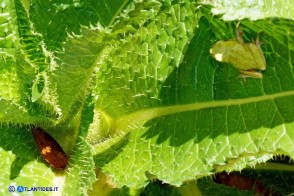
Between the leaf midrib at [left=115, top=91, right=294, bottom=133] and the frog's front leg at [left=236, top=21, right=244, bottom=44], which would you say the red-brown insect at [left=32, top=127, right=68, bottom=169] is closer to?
the leaf midrib at [left=115, top=91, right=294, bottom=133]

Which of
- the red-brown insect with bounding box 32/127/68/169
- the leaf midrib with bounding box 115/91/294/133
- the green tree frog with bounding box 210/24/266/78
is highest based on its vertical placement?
the green tree frog with bounding box 210/24/266/78

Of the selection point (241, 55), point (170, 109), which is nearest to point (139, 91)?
point (170, 109)

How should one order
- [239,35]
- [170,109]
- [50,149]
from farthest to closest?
1. [50,149]
2. [170,109]
3. [239,35]

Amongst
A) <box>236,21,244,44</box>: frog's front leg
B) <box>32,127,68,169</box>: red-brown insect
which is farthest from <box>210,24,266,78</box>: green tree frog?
<box>32,127,68,169</box>: red-brown insect

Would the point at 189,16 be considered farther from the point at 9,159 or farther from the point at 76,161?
the point at 9,159

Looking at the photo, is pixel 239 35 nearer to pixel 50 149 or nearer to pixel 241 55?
pixel 241 55

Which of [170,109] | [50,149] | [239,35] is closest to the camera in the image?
[239,35]

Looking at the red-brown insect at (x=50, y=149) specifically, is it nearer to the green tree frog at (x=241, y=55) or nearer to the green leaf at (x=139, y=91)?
the green leaf at (x=139, y=91)
